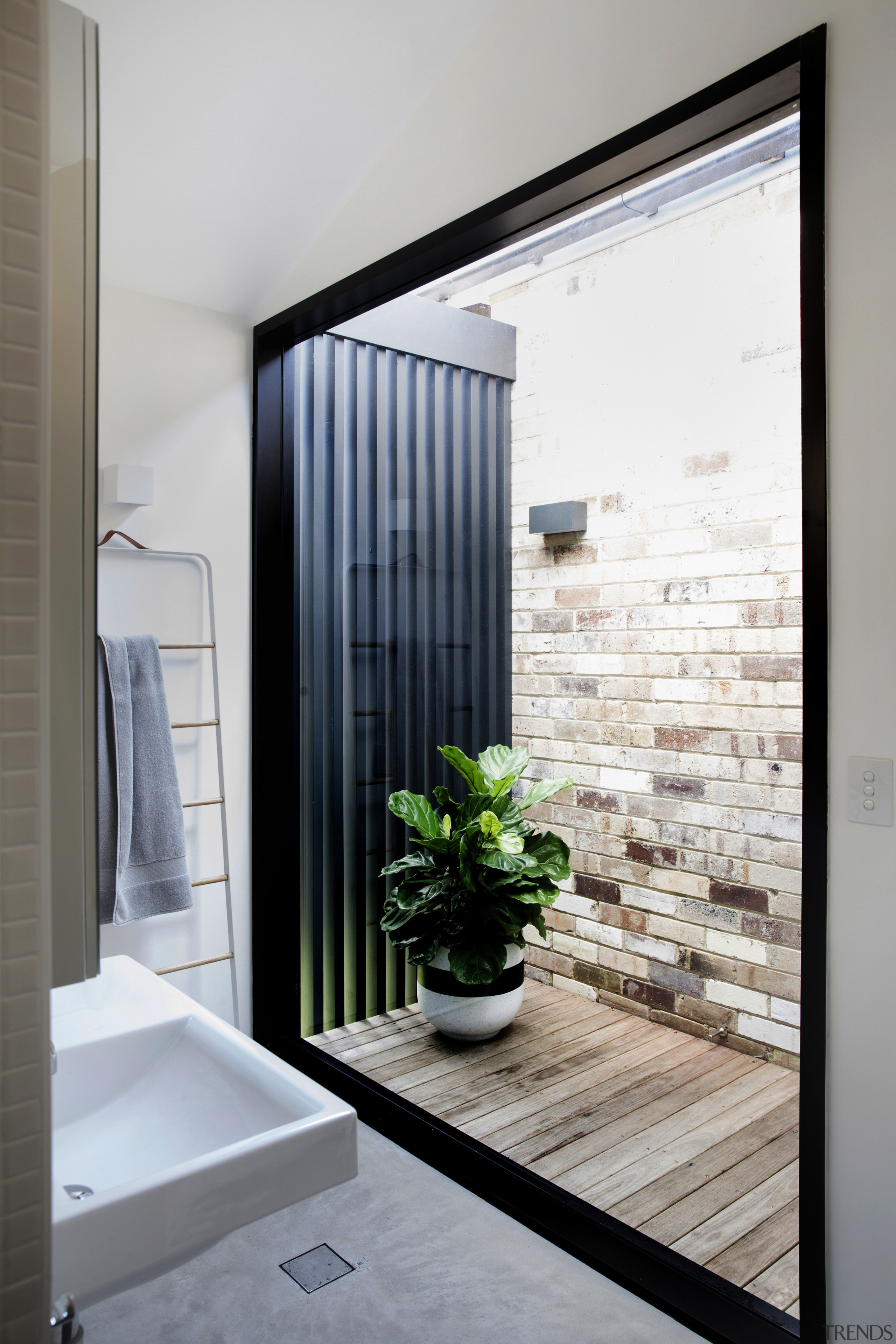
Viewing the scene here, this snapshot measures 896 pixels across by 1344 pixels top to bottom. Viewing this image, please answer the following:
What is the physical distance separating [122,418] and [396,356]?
0.86 m

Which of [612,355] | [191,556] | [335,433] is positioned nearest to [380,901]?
[191,556]

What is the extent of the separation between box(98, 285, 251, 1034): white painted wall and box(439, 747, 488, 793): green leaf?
2.07ft

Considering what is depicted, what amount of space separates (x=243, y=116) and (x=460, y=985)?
243cm

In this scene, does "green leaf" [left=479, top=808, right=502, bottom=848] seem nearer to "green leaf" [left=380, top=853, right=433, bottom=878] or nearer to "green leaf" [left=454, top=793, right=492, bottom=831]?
"green leaf" [left=454, top=793, right=492, bottom=831]

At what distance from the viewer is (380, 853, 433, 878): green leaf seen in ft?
8.96

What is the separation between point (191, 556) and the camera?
2.59 m

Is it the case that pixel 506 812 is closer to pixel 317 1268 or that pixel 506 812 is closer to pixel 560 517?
pixel 560 517

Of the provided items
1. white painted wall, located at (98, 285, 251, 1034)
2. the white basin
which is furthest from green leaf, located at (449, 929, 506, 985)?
the white basin

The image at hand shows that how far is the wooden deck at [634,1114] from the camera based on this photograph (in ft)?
6.71

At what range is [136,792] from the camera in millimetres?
2264

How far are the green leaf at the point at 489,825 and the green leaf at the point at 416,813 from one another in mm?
130

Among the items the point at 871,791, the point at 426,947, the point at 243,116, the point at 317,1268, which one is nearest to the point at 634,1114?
the point at 426,947

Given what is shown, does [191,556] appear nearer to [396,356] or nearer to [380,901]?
[396,356]

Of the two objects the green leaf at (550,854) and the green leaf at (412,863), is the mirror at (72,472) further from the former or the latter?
the green leaf at (550,854)
